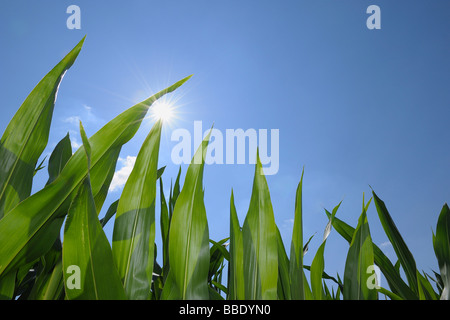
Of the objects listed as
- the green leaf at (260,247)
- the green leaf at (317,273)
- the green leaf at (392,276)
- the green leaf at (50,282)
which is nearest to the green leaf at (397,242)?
the green leaf at (392,276)

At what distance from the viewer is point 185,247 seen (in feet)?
1.15

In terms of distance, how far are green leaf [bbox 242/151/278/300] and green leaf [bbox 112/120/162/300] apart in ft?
0.43

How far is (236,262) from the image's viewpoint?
0.39 metres

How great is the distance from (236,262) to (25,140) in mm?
351

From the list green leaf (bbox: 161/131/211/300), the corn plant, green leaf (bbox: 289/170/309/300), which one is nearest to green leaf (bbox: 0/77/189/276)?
the corn plant

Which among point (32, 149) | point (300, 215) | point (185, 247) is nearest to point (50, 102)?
point (32, 149)

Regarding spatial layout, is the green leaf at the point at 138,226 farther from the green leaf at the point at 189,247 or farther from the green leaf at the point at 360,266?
the green leaf at the point at 360,266

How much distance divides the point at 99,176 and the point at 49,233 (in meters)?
0.09
